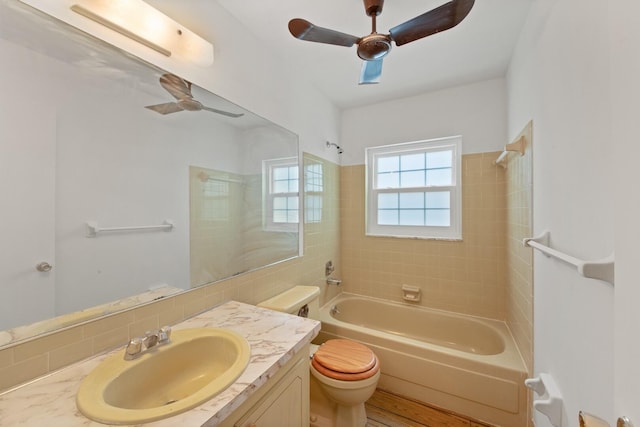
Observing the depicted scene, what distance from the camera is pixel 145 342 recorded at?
87 cm

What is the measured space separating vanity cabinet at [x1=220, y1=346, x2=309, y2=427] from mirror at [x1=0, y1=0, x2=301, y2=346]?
635 millimetres

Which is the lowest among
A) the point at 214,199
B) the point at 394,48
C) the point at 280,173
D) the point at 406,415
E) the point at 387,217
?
the point at 406,415

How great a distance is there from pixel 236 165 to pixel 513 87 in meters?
2.14

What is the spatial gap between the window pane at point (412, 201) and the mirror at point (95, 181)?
1870 millimetres

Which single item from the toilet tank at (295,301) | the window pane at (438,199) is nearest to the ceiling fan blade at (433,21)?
the window pane at (438,199)

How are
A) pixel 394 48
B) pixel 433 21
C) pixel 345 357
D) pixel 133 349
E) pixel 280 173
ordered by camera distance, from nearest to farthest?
1. pixel 133 349
2. pixel 433 21
3. pixel 345 357
4. pixel 394 48
5. pixel 280 173

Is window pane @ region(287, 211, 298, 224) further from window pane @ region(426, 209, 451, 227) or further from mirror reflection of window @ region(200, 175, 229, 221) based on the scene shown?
window pane @ region(426, 209, 451, 227)

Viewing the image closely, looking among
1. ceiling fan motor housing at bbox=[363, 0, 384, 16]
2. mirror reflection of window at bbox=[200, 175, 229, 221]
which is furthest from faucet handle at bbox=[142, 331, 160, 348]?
ceiling fan motor housing at bbox=[363, 0, 384, 16]

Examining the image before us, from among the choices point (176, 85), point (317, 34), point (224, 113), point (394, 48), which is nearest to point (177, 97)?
point (176, 85)

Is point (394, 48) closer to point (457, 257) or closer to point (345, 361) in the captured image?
point (457, 257)

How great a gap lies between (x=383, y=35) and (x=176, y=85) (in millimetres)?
1067

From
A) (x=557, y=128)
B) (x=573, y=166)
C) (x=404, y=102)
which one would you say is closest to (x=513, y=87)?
(x=404, y=102)

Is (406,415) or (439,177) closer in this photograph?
(406,415)

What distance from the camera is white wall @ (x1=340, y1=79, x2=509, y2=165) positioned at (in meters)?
2.13
